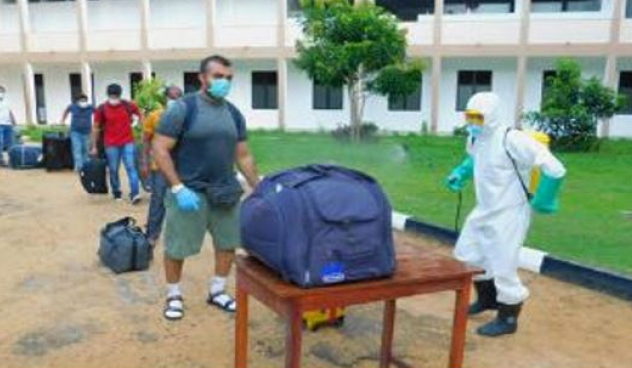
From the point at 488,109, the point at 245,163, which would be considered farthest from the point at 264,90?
the point at 488,109

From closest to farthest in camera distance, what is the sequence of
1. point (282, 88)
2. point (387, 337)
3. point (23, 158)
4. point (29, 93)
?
point (387, 337)
point (23, 158)
point (282, 88)
point (29, 93)

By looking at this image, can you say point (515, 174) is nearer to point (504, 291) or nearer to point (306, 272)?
point (504, 291)

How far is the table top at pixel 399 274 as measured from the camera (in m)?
2.85

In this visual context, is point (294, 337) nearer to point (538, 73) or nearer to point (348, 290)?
point (348, 290)

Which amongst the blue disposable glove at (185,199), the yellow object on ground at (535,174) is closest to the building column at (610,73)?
the yellow object on ground at (535,174)

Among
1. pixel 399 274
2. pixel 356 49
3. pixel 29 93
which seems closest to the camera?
pixel 399 274

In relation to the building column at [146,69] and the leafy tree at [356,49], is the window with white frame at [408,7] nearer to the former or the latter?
the leafy tree at [356,49]

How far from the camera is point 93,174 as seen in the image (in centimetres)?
902

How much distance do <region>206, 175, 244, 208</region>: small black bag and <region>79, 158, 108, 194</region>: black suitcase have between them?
503 cm

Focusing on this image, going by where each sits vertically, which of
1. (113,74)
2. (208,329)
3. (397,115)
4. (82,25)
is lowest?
(208,329)

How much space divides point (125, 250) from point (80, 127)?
6.26m

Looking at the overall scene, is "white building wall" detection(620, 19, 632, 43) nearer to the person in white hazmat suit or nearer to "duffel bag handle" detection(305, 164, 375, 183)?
the person in white hazmat suit

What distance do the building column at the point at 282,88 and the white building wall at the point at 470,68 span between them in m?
5.55

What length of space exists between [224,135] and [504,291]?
6.96 ft
